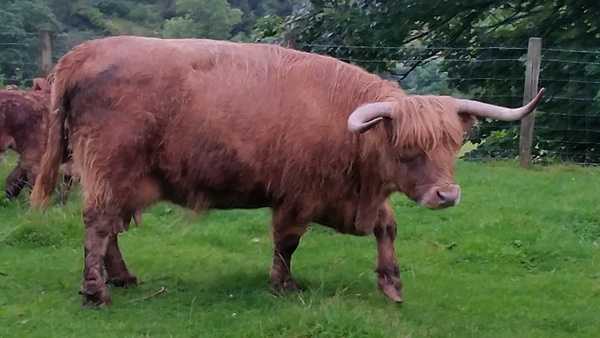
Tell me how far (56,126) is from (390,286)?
263cm

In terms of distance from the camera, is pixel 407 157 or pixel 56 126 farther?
pixel 56 126

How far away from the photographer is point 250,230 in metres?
8.70

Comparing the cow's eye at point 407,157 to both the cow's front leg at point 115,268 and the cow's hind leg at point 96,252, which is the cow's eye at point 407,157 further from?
the cow's front leg at point 115,268

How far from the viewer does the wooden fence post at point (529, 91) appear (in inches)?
492

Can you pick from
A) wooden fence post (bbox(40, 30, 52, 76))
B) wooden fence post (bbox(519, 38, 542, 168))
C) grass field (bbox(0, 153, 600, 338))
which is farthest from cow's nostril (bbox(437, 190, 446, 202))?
wooden fence post (bbox(40, 30, 52, 76))

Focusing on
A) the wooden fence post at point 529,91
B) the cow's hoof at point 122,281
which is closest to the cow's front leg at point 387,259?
the cow's hoof at point 122,281

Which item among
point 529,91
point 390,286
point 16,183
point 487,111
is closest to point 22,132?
Result: point 16,183

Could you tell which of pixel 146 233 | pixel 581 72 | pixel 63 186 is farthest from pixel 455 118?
pixel 581 72

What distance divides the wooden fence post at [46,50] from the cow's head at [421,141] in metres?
8.35

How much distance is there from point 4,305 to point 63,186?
305 centimetres

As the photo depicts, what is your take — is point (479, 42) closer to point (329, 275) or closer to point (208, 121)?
point (329, 275)

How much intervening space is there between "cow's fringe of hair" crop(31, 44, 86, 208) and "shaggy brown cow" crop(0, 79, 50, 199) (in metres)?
3.26

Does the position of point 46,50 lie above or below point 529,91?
above

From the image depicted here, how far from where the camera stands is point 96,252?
641cm
